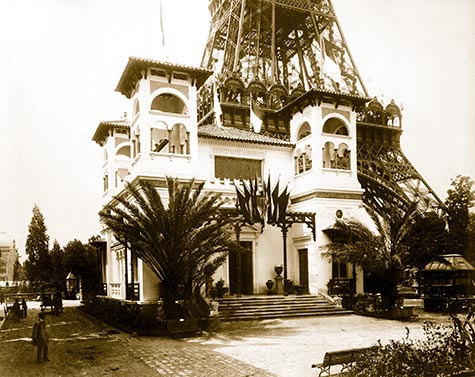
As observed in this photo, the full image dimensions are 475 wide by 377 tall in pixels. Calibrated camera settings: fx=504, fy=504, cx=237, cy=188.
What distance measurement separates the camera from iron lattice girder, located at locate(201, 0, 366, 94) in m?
38.9

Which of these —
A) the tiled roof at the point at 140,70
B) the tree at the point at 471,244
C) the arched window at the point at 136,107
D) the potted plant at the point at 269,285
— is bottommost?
the potted plant at the point at 269,285

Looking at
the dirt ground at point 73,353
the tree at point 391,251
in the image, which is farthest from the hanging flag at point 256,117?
the dirt ground at point 73,353

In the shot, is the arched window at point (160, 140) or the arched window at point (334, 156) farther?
the arched window at point (334, 156)

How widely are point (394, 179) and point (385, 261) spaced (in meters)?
15.1

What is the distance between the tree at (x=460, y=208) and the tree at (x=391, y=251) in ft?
18.3

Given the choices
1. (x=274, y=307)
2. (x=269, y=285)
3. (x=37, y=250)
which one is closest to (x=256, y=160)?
(x=269, y=285)

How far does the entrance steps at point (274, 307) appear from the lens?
20.2 m

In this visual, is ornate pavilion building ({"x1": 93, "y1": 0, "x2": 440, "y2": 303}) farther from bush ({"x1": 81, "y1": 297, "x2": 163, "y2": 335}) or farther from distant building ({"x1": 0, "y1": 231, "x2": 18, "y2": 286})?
distant building ({"x1": 0, "y1": 231, "x2": 18, "y2": 286})

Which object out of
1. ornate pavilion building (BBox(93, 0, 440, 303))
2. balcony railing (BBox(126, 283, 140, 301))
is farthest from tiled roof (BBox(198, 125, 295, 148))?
balcony railing (BBox(126, 283, 140, 301))

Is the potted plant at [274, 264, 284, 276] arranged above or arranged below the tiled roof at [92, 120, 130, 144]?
below

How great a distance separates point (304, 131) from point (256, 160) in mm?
3490

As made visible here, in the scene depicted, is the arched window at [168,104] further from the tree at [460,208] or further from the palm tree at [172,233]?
the tree at [460,208]

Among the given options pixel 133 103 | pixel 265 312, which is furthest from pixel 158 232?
pixel 133 103

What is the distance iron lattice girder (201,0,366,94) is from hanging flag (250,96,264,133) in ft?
20.5
